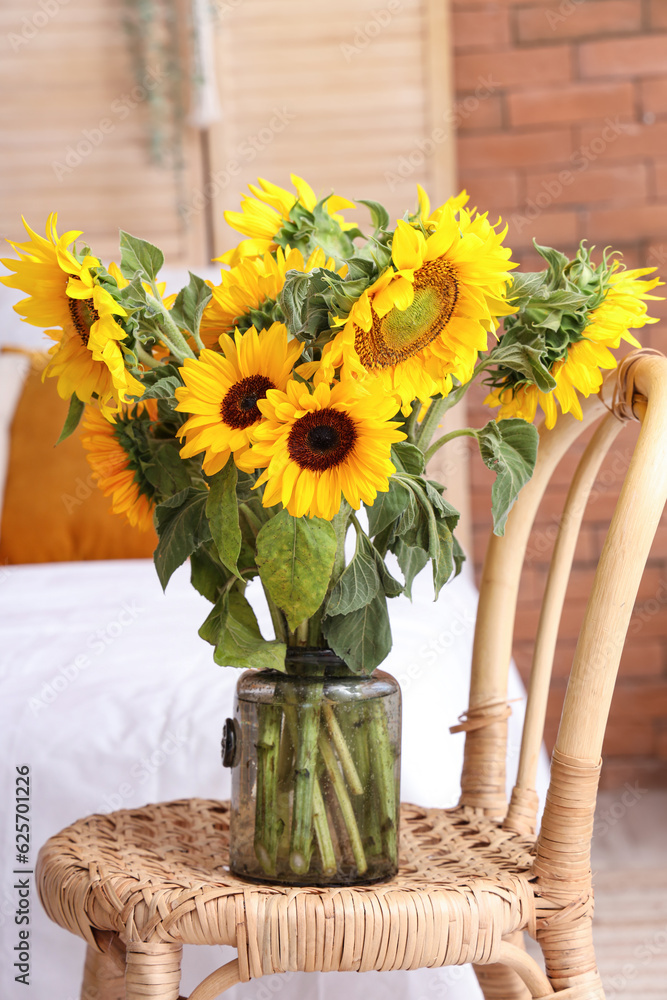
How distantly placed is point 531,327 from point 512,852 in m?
0.39

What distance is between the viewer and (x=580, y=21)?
2.35 meters

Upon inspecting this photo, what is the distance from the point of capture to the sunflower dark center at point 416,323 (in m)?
0.56

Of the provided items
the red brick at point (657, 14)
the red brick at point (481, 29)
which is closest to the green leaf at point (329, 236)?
the red brick at point (481, 29)

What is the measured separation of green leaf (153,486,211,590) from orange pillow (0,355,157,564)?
3.54 ft

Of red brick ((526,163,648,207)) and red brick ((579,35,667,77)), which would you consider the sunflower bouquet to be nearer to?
red brick ((526,163,648,207))

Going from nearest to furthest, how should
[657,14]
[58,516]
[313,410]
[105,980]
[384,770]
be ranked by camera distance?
[313,410], [384,770], [105,980], [58,516], [657,14]

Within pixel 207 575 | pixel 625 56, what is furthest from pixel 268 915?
pixel 625 56

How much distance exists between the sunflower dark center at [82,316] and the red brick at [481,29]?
207cm

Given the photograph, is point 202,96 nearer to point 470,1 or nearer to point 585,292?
point 470,1

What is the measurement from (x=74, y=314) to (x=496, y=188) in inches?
77.9

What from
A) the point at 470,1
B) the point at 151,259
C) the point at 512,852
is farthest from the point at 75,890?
the point at 470,1

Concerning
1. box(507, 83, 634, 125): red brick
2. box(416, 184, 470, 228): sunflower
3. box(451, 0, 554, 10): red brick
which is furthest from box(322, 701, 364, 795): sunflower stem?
box(451, 0, 554, 10): red brick

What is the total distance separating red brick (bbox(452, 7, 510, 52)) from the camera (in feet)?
7.72

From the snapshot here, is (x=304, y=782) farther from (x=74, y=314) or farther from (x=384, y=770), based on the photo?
(x=74, y=314)
